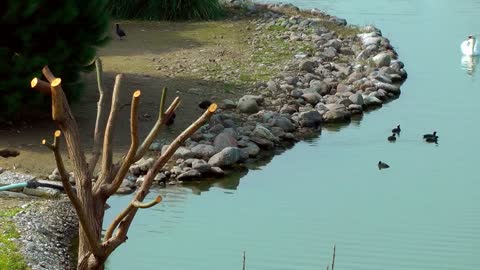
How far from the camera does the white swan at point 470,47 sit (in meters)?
19.5

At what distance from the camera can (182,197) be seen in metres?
10.8

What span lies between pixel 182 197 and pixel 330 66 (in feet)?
23.5

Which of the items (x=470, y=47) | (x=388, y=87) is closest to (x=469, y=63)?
(x=470, y=47)

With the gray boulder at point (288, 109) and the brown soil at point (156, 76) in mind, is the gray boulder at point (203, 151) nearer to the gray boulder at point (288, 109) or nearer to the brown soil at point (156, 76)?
the brown soil at point (156, 76)

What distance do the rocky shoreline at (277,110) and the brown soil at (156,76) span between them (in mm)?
438

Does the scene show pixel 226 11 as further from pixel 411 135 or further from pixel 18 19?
pixel 18 19

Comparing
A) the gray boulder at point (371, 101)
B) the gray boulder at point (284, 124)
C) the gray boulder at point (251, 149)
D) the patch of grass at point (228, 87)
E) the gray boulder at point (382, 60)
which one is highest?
the gray boulder at point (382, 60)


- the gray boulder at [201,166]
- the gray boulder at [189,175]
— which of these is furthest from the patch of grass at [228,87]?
the gray boulder at [189,175]

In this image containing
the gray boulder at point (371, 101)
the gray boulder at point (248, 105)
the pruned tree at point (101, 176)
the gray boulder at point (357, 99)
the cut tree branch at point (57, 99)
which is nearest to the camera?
the cut tree branch at point (57, 99)

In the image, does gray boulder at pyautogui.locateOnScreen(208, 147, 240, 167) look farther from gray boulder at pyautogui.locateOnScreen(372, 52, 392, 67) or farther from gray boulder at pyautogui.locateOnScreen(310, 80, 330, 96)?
gray boulder at pyautogui.locateOnScreen(372, 52, 392, 67)

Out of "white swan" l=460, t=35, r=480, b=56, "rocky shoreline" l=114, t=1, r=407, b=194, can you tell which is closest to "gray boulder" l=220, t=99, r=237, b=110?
"rocky shoreline" l=114, t=1, r=407, b=194

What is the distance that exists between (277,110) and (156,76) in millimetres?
2267

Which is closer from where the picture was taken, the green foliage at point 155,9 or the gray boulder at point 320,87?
the gray boulder at point 320,87

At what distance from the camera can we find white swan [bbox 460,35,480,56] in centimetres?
1945
